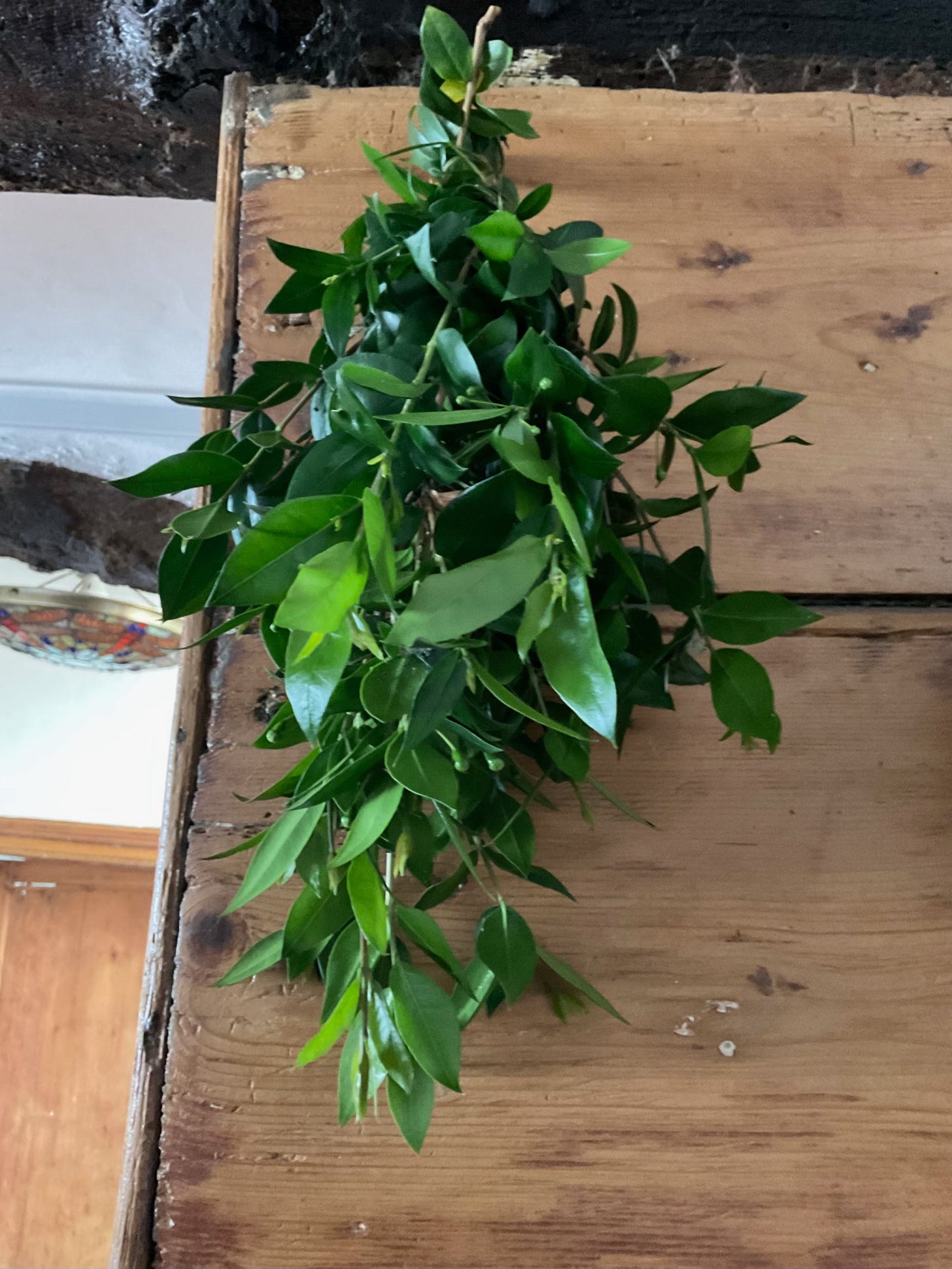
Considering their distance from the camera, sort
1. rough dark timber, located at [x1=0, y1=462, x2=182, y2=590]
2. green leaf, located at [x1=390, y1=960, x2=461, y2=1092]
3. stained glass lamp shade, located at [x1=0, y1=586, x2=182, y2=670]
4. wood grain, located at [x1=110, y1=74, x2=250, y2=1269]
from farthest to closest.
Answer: stained glass lamp shade, located at [x1=0, y1=586, x2=182, y2=670] < rough dark timber, located at [x1=0, y1=462, x2=182, y2=590] < wood grain, located at [x1=110, y1=74, x2=250, y2=1269] < green leaf, located at [x1=390, y1=960, x2=461, y2=1092]

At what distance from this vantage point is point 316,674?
269 mm

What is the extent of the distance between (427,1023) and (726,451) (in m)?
0.24

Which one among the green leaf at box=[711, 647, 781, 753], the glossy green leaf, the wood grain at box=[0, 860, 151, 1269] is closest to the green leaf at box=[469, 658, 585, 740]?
the glossy green leaf

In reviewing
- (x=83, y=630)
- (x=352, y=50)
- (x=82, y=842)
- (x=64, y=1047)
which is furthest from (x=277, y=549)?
(x=64, y=1047)

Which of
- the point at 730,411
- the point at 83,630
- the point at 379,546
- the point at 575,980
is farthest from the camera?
the point at 83,630

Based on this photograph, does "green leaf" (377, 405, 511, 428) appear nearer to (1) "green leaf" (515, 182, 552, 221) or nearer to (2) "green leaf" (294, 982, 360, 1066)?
(1) "green leaf" (515, 182, 552, 221)

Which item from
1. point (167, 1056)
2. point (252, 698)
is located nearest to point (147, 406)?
point (252, 698)

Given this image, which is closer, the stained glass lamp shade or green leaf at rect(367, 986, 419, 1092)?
green leaf at rect(367, 986, 419, 1092)

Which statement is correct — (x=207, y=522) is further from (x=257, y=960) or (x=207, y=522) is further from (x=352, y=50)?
(x=352, y=50)

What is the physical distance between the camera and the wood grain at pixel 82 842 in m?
2.03

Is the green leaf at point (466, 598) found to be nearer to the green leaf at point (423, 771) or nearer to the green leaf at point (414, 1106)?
the green leaf at point (423, 771)

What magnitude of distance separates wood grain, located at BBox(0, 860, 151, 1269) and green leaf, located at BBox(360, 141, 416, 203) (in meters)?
2.00

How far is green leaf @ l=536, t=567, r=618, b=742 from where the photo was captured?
0.25 m

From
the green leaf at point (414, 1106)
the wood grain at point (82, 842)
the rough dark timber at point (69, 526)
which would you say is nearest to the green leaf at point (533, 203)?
the green leaf at point (414, 1106)
